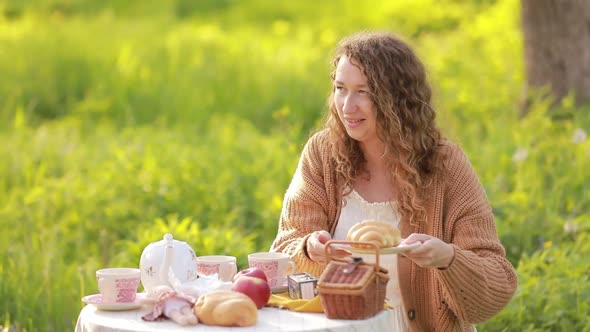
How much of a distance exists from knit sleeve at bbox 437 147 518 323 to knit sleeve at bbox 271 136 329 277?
1.44 feet

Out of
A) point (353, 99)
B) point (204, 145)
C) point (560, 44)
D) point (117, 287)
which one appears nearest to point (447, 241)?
point (353, 99)

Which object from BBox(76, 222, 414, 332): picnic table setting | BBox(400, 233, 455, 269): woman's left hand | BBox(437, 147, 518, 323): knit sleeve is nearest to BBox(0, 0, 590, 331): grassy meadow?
BBox(437, 147, 518, 323): knit sleeve

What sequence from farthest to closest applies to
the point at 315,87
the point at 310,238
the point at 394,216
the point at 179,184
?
the point at 315,87 → the point at 179,184 → the point at 394,216 → the point at 310,238

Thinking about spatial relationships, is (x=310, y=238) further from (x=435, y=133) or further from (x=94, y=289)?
(x=94, y=289)

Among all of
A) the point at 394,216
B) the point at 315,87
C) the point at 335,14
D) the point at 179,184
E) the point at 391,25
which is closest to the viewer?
the point at 394,216

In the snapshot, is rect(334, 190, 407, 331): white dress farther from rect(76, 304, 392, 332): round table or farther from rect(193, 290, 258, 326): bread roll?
rect(193, 290, 258, 326): bread roll

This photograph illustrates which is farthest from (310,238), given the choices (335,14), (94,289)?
(335,14)

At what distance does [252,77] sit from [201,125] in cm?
126

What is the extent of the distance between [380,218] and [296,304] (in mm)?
655

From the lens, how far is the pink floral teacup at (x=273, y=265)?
327 centimetres

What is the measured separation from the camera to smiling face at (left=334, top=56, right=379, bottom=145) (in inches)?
134

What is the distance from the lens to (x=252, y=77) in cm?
999

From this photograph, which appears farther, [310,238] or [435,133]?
[435,133]

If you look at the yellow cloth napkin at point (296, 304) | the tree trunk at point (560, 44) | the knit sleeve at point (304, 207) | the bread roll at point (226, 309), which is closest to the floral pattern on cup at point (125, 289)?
the bread roll at point (226, 309)
